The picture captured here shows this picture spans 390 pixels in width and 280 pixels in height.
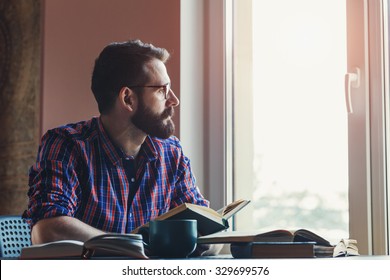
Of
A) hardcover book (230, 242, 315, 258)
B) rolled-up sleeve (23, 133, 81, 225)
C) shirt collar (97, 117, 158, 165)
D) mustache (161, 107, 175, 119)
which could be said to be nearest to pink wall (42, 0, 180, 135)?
mustache (161, 107, 175, 119)

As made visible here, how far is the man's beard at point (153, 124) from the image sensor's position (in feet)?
8.25

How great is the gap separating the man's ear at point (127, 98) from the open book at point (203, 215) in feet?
2.53

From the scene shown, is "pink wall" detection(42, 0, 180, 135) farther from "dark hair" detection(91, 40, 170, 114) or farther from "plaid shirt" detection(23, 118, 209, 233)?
"plaid shirt" detection(23, 118, 209, 233)

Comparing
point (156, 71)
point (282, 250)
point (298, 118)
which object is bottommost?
point (282, 250)

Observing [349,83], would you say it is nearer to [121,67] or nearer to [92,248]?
[121,67]

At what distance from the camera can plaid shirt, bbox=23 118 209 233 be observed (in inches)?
87.2

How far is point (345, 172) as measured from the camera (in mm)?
2467

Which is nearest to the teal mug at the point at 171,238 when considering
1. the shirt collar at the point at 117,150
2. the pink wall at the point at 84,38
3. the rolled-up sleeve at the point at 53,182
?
the rolled-up sleeve at the point at 53,182

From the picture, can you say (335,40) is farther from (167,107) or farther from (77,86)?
(77,86)

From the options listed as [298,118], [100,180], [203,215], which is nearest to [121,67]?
[100,180]

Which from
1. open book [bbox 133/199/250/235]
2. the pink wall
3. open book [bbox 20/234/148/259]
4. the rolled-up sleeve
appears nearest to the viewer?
open book [bbox 20/234/148/259]

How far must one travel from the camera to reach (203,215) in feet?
5.66

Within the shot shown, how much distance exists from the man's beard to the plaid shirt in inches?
1.2

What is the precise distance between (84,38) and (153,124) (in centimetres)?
93
